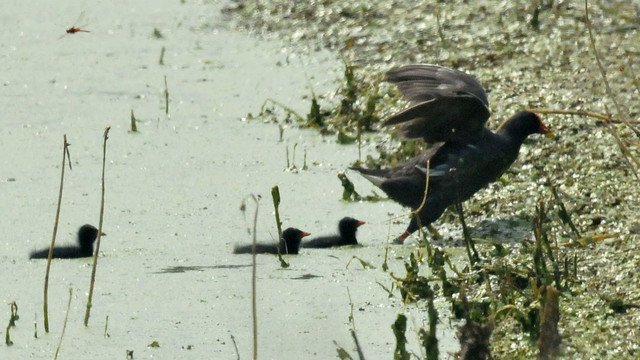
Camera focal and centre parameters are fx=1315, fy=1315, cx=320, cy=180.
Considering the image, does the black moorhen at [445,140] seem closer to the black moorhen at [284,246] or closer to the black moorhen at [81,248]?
the black moorhen at [284,246]

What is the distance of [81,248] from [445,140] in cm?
151

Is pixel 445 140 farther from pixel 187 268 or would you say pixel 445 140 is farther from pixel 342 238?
pixel 187 268

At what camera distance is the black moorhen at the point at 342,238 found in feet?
16.9

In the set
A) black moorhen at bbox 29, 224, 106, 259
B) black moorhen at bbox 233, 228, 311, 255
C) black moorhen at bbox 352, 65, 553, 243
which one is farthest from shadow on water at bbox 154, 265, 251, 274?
black moorhen at bbox 352, 65, 553, 243

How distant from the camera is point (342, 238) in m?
5.17

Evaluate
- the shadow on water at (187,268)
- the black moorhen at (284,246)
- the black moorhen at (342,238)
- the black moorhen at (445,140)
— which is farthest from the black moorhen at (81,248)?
the black moorhen at (445,140)

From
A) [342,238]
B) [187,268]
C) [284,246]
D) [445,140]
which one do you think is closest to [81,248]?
[187,268]

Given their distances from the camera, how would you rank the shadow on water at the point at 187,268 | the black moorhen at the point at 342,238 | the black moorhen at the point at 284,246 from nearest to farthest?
the shadow on water at the point at 187,268, the black moorhen at the point at 284,246, the black moorhen at the point at 342,238

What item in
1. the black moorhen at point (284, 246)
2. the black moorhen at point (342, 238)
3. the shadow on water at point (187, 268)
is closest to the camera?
the shadow on water at point (187, 268)

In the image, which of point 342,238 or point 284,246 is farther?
point 342,238

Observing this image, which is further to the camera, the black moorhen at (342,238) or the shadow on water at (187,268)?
the black moorhen at (342,238)

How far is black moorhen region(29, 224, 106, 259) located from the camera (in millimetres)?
5109

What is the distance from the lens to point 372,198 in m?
5.76

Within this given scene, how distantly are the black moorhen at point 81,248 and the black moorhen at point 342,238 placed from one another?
0.85 m
